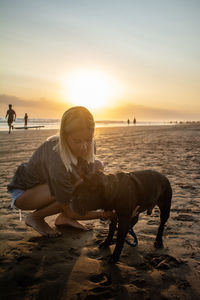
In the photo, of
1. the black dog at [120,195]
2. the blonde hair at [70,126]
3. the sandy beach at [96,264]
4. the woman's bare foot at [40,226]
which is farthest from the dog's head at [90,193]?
the woman's bare foot at [40,226]

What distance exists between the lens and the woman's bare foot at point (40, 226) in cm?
311

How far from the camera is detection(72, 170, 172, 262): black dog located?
2.38 meters

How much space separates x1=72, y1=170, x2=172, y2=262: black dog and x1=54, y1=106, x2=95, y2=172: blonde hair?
1.73ft

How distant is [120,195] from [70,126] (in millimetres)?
962

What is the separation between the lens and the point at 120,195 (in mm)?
2510

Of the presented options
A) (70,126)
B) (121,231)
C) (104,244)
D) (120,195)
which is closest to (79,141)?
(70,126)

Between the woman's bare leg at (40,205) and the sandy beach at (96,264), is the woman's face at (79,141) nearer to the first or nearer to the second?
Result: the woman's bare leg at (40,205)

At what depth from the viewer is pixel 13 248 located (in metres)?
2.73

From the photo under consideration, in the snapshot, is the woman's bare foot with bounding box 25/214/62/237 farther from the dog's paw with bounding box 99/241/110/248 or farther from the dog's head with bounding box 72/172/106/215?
the dog's head with bounding box 72/172/106/215

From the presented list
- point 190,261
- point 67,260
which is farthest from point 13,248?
point 190,261

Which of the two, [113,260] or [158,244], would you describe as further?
[158,244]

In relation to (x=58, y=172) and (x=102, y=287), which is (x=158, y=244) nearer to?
(x=102, y=287)

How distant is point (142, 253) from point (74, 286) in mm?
940

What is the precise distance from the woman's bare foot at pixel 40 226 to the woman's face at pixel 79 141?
1.08 meters
